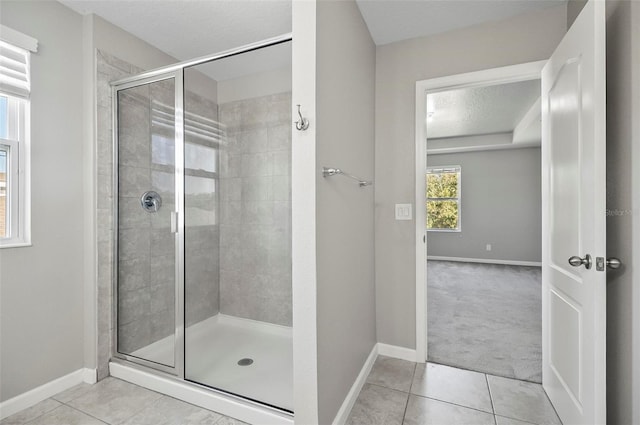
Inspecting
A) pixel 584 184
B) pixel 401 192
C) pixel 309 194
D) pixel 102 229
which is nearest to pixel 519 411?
pixel 584 184

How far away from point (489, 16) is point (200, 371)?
3204 millimetres

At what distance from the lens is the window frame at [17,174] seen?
5.64 ft

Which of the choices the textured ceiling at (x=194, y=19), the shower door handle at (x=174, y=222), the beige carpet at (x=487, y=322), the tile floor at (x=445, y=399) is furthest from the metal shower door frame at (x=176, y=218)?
the beige carpet at (x=487, y=322)

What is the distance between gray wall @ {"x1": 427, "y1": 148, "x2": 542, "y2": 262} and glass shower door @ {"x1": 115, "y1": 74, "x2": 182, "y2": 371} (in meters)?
6.00

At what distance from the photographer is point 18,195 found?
1.75m

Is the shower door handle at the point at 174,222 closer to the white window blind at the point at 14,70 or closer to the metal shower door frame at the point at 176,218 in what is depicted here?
the metal shower door frame at the point at 176,218

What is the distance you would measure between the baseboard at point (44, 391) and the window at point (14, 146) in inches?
35.0

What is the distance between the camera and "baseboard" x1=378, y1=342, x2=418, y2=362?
2.32 meters

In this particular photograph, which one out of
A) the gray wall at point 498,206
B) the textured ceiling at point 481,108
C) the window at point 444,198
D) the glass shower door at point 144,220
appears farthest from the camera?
the window at point 444,198

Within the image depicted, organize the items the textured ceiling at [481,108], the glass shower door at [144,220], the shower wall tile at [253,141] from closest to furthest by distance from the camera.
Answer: the glass shower door at [144,220] < the shower wall tile at [253,141] < the textured ceiling at [481,108]

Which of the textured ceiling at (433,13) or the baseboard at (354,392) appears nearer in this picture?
the baseboard at (354,392)

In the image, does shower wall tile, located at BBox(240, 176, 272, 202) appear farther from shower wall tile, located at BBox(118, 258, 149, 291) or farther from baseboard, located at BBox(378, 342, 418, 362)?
baseboard, located at BBox(378, 342, 418, 362)

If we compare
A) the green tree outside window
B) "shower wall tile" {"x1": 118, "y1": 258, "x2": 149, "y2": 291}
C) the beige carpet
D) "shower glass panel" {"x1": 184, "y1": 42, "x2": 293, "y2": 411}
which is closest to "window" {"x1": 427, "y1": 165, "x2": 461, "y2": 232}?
the green tree outside window

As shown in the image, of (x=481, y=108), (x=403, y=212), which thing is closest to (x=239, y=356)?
(x=403, y=212)
